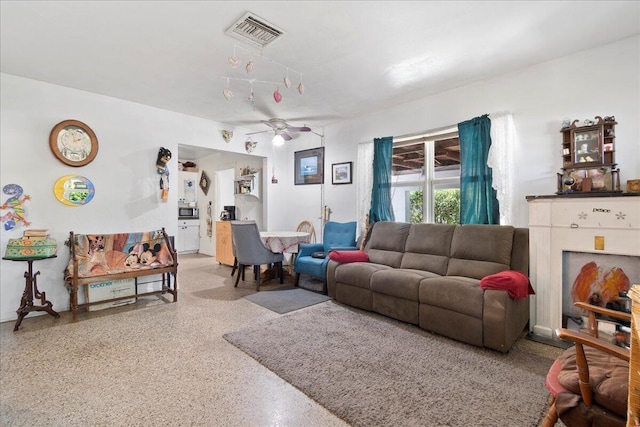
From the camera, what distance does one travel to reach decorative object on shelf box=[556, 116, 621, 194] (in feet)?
8.14

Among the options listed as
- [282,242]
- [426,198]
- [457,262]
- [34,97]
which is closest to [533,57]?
[426,198]

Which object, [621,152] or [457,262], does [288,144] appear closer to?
[457,262]

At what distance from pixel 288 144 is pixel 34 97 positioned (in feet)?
11.9

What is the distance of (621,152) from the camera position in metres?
2.54

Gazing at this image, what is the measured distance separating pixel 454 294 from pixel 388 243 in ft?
4.32

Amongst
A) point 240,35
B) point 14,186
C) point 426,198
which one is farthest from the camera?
point 426,198

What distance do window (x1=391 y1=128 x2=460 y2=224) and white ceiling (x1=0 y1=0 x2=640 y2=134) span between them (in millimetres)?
711

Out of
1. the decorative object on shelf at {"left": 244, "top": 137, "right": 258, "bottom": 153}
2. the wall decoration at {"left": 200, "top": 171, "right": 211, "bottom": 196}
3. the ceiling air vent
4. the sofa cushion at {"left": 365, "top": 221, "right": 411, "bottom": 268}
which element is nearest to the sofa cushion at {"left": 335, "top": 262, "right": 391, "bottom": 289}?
the sofa cushion at {"left": 365, "top": 221, "right": 411, "bottom": 268}

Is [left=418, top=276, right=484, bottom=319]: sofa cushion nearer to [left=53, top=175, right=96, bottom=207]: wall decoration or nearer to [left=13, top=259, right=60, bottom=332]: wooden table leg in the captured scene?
[left=13, top=259, right=60, bottom=332]: wooden table leg

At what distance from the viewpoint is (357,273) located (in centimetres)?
343

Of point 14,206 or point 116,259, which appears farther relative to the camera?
point 116,259

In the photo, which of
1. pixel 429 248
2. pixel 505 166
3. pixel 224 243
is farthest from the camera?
pixel 224 243

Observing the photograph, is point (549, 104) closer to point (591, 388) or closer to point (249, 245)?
point (591, 388)

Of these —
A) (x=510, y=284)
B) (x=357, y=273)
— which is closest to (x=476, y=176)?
(x=510, y=284)
